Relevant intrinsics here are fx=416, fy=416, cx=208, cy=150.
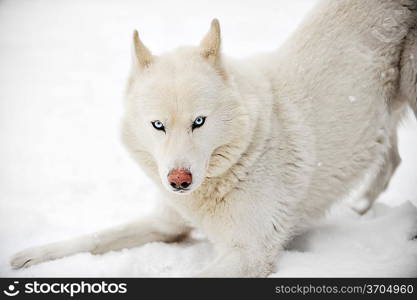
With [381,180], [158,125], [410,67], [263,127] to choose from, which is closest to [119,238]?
[158,125]

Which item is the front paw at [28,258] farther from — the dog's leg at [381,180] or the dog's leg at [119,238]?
the dog's leg at [381,180]

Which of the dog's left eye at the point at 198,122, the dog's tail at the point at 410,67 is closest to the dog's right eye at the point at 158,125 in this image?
the dog's left eye at the point at 198,122

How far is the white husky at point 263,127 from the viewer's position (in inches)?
117

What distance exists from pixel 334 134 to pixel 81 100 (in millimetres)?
5863

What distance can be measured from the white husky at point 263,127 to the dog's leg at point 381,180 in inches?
19.7

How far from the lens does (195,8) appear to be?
1238 centimetres

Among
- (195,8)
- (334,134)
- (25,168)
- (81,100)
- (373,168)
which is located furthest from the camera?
(195,8)

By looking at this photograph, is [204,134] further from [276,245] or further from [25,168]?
[25,168]

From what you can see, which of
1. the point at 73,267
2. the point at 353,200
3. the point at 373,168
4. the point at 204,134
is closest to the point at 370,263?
the point at 373,168

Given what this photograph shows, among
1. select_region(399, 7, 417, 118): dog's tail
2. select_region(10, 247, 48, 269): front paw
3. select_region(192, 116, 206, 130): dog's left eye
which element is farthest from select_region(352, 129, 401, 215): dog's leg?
select_region(10, 247, 48, 269): front paw

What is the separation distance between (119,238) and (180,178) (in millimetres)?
1320

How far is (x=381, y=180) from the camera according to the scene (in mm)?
4508

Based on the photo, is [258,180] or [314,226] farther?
[314,226]

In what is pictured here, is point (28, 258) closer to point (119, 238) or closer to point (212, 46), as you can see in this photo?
point (119, 238)
